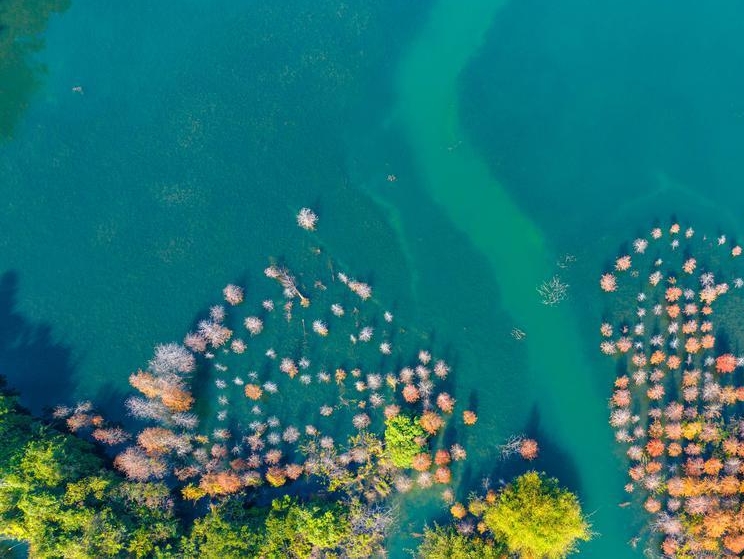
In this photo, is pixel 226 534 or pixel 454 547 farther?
pixel 454 547

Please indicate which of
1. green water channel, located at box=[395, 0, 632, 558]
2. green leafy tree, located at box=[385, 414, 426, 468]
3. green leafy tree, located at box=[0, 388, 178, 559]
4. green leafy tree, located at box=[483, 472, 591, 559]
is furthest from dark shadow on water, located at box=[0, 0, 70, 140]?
green leafy tree, located at box=[483, 472, 591, 559]

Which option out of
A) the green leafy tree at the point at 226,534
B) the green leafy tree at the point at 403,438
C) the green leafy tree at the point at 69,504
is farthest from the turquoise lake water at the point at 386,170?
the green leafy tree at the point at 226,534

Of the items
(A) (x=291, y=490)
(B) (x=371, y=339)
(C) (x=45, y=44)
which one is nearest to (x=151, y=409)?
(A) (x=291, y=490)

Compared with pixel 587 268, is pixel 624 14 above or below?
above

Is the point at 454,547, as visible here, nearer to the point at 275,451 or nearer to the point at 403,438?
the point at 403,438

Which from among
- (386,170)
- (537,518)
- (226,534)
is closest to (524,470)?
(537,518)

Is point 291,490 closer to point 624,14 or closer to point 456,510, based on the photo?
point 456,510
